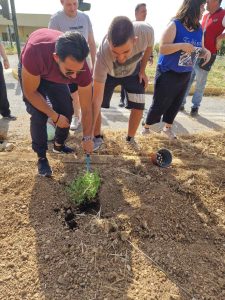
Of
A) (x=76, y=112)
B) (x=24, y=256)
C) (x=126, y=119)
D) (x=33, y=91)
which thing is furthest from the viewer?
(x=126, y=119)

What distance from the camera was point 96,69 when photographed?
10.0 ft

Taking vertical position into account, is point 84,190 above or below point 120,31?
below

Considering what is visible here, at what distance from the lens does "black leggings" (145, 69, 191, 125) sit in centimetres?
370

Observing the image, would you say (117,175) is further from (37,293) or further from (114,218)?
(37,293)

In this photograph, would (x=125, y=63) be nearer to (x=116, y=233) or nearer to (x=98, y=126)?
(x=98, y=126)

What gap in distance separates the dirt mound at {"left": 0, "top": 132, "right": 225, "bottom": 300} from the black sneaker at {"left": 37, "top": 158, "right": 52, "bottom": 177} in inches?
3.0

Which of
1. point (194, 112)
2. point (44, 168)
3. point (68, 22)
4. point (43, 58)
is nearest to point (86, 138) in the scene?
point (44, 168)

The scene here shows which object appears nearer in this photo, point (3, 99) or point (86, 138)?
point (86, 138)

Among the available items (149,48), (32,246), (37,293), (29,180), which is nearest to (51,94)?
(29,180)

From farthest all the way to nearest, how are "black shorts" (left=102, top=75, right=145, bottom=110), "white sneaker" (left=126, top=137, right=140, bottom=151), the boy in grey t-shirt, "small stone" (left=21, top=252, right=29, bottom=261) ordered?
"white sneaker" (left=126, top=137, right=140, bottom=151), "black shorts" (left=102, top=75, right=145, bottom=110), the boy in grey t-shirt, "small stone" (left=21, top=252, right=29, bottom=261)

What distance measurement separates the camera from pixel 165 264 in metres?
2.33

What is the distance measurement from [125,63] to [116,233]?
176cm

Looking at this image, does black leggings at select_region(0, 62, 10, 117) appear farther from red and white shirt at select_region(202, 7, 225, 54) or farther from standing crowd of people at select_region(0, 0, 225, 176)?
red and white shirt at select_region(202, 7, 225, 54)

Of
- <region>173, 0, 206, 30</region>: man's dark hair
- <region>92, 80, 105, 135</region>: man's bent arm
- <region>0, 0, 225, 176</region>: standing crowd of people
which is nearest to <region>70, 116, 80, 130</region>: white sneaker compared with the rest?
<region>0, 0, 225, 176</region>: standing crowd of people
